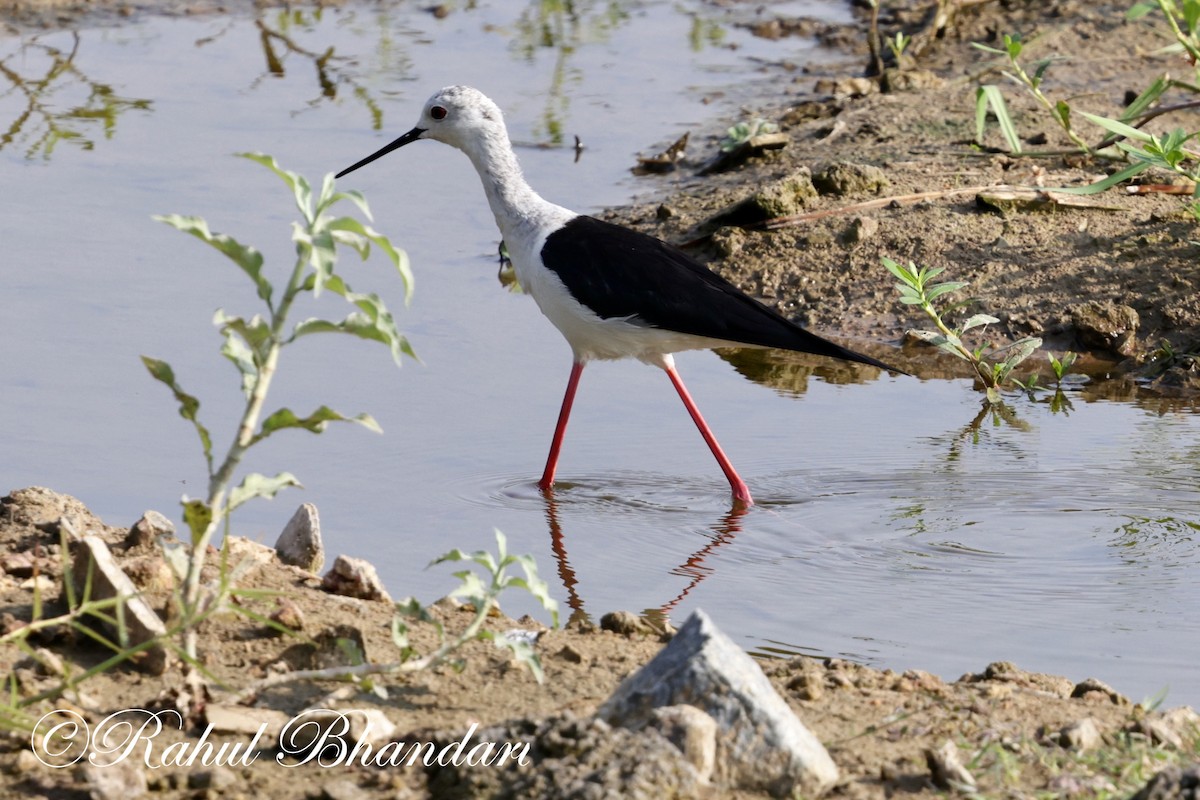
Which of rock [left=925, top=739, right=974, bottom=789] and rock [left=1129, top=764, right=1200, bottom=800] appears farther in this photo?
rock [left=925, top=739, right=974, bottom=789]

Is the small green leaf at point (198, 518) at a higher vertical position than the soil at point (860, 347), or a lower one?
higher

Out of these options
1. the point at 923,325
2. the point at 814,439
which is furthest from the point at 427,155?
the point at 814,439

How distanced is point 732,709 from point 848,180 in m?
4.62

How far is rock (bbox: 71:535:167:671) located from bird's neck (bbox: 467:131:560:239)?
8.72ft

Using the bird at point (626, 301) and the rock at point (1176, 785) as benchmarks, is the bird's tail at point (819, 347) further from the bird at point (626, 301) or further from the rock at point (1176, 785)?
the rock at point (1176, 785)

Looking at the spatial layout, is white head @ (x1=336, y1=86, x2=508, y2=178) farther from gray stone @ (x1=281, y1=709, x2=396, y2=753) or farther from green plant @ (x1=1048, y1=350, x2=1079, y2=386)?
gray stone @ (x1=281, y1=709, x2=396, y2=753)

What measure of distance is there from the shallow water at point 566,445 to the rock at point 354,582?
50 centimetres

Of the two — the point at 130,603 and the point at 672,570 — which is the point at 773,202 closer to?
the point at 672,570

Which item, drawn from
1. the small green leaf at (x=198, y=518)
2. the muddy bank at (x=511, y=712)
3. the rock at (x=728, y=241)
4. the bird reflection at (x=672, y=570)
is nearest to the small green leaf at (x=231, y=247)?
the small green leaf at (x=198, y=518)

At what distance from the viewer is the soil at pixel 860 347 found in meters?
2.52


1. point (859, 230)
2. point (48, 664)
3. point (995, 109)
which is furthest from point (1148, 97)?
point (48, 664)

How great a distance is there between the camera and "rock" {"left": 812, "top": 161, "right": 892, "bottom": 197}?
22.3ft

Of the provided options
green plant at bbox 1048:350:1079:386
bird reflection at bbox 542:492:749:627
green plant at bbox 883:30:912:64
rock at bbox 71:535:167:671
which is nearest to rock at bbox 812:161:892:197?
green plant at bbox 1048:350:1079:386

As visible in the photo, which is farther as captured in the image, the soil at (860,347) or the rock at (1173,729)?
the rock at (1173,729)
